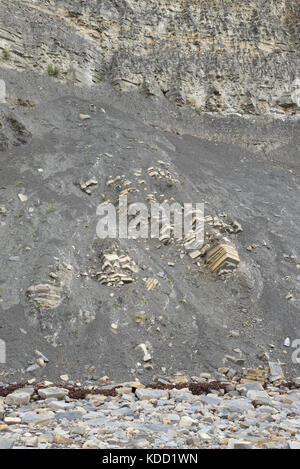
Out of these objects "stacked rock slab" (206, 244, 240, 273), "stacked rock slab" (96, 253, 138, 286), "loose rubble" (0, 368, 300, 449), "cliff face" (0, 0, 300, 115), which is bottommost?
"loose rubble" (0, 368, 300, 449)

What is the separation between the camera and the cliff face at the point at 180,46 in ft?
82.8

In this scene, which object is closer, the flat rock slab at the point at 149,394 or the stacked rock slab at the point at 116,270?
the flat rock slab at the point at 149,394

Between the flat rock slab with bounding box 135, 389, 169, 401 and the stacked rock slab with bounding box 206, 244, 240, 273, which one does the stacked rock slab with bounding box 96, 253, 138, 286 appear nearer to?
the stacked rock slab with bounding box 206, 244, 240, 273

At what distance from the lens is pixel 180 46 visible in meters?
29.8

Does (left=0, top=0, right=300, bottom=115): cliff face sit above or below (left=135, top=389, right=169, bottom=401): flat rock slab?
above

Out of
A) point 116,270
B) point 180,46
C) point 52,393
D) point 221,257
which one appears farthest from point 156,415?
point 180,46

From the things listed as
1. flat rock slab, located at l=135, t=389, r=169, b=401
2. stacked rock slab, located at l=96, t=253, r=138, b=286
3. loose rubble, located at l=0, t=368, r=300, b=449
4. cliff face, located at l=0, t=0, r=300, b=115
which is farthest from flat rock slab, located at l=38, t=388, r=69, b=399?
cliff face, located at l=0, t=0, r=300, b=115

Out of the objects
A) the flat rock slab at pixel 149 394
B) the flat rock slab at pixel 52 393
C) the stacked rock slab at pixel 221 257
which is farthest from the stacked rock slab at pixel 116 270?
the flat rock slab at pixel 52 393

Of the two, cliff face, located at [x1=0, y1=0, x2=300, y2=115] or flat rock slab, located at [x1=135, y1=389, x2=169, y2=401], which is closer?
flat rock slab, located at [x1=135, y1=389, x2=169, y2=401]

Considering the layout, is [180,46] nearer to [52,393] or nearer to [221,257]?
[221,257]

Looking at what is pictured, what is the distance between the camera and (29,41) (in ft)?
78.3

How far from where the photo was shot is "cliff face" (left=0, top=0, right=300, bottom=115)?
82.8ft

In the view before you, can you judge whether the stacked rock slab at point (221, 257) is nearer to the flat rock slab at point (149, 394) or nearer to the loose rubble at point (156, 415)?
the loose rubble at point (156, 415)
